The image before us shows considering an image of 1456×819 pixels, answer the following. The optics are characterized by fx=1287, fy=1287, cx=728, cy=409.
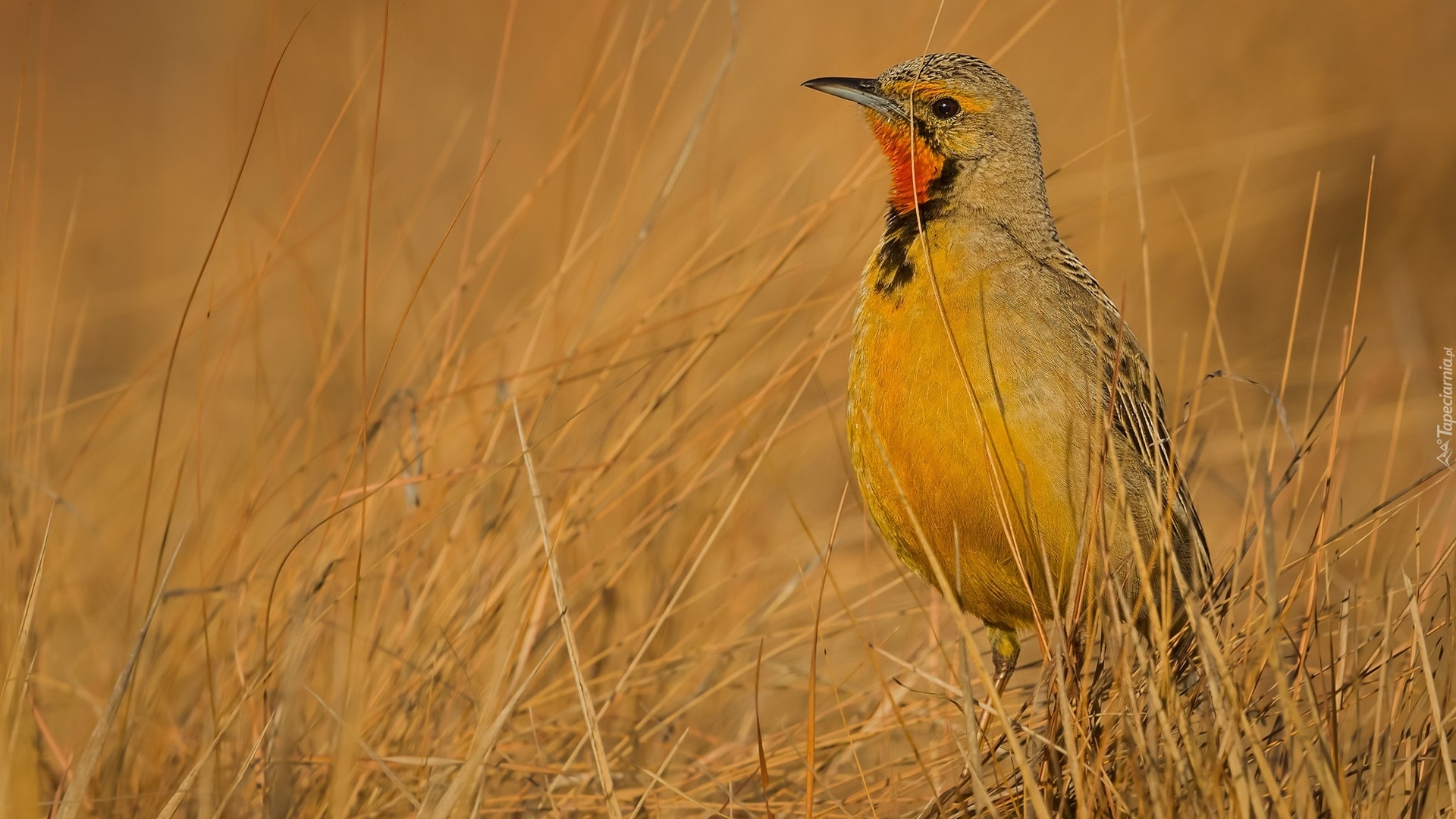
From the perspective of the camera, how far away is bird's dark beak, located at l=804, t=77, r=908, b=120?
2953 mm

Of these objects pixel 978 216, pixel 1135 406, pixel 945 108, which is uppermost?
pixel 945 108

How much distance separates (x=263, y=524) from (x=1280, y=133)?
10.9ft

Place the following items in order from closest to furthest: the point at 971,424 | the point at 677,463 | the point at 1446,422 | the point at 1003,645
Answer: the point at 971,424
the point at 1003,645
the point at 1446,422
the point at 677,463

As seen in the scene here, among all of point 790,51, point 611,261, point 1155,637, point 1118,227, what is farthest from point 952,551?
point 790,51

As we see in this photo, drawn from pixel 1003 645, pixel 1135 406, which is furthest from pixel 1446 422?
pixel 1003 645

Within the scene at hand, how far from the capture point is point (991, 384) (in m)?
2.49

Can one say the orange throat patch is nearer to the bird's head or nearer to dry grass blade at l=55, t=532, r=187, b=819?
the bird's head

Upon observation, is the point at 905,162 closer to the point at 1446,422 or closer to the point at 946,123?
the point at 946,123

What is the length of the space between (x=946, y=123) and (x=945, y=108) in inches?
1.7

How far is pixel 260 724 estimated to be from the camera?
2516mm

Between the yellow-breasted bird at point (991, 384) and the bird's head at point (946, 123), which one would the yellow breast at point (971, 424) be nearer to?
the yellow-breasted bird at point (991, 384)

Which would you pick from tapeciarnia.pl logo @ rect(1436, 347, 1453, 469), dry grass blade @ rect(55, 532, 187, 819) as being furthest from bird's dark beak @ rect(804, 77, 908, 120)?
dry grass blade @ rect(55, 532, 187, 819)

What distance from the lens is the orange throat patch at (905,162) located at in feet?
9.45

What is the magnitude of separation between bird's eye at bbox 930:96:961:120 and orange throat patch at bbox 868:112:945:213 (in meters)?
0.07
